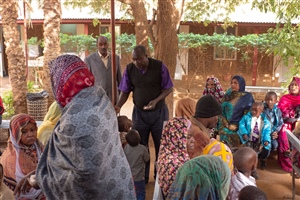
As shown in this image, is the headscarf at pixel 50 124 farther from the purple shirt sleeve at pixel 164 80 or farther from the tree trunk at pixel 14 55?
the tree trunk at pixel 14 55

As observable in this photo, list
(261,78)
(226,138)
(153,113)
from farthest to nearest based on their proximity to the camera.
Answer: (261,78) < (226,138) < (153,113)

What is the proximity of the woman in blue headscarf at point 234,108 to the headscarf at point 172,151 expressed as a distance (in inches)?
121

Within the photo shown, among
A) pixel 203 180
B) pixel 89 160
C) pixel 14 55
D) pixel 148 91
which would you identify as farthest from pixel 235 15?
pixel 89 160

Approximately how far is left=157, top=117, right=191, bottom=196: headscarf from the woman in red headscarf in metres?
3.81

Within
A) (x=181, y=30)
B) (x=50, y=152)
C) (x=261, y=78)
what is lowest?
(x=261, y=78)

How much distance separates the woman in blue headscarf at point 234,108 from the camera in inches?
239

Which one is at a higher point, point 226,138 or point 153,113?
point 153,113

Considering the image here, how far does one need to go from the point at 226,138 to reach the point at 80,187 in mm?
4203

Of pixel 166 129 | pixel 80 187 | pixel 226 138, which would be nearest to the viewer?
pixel 80 187

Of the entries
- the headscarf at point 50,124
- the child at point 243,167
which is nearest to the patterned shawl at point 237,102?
the child at point 243,167

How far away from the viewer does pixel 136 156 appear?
15.7ft

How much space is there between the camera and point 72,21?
16109 millimetres

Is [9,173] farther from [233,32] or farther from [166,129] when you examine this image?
[233,32]

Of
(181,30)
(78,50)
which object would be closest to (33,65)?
(78,50)
